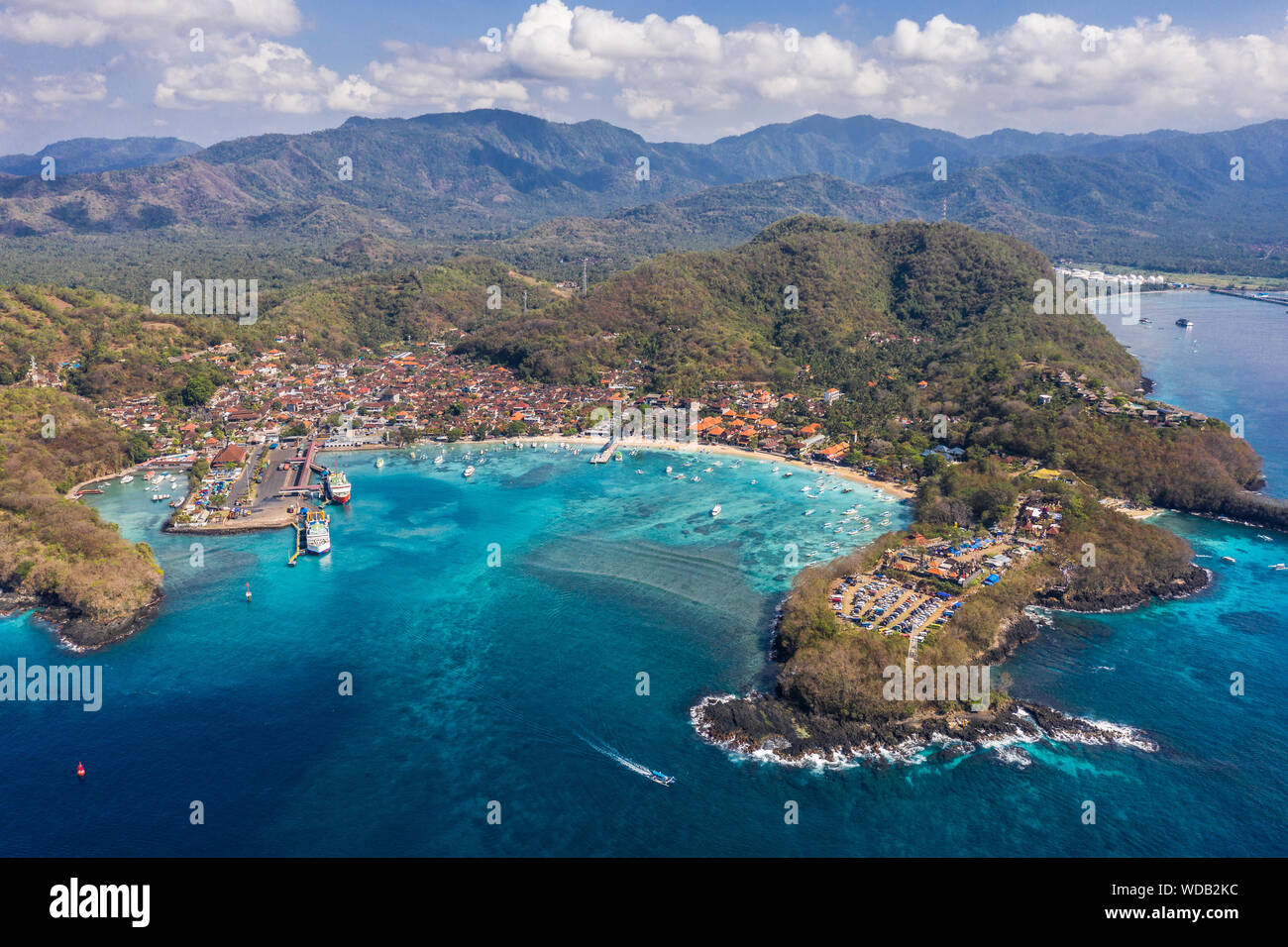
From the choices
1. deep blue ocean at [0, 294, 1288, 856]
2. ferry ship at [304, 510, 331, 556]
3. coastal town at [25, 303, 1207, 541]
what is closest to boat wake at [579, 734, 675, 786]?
deep blue ocean at [0, 294, 1288, 856]

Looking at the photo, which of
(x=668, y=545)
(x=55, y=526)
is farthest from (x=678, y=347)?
(x=55, y=526)

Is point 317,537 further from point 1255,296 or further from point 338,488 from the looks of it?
point 1255,296

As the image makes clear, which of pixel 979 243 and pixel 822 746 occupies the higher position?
pixel 979 243

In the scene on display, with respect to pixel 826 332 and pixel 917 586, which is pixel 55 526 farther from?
pixel 826 332

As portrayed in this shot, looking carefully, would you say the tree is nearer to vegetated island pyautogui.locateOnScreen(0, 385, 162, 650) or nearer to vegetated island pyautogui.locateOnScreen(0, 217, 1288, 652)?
vegetated island pyautogui.locateOnScreen(0, 217, 1288, 652)

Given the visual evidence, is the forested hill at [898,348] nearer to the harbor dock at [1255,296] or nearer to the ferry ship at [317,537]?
the ferry ship at [317,537]

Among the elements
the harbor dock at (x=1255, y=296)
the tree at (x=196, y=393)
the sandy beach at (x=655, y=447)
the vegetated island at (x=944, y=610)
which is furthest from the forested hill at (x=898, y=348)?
the harbor dock at (x=1255, y=296)
